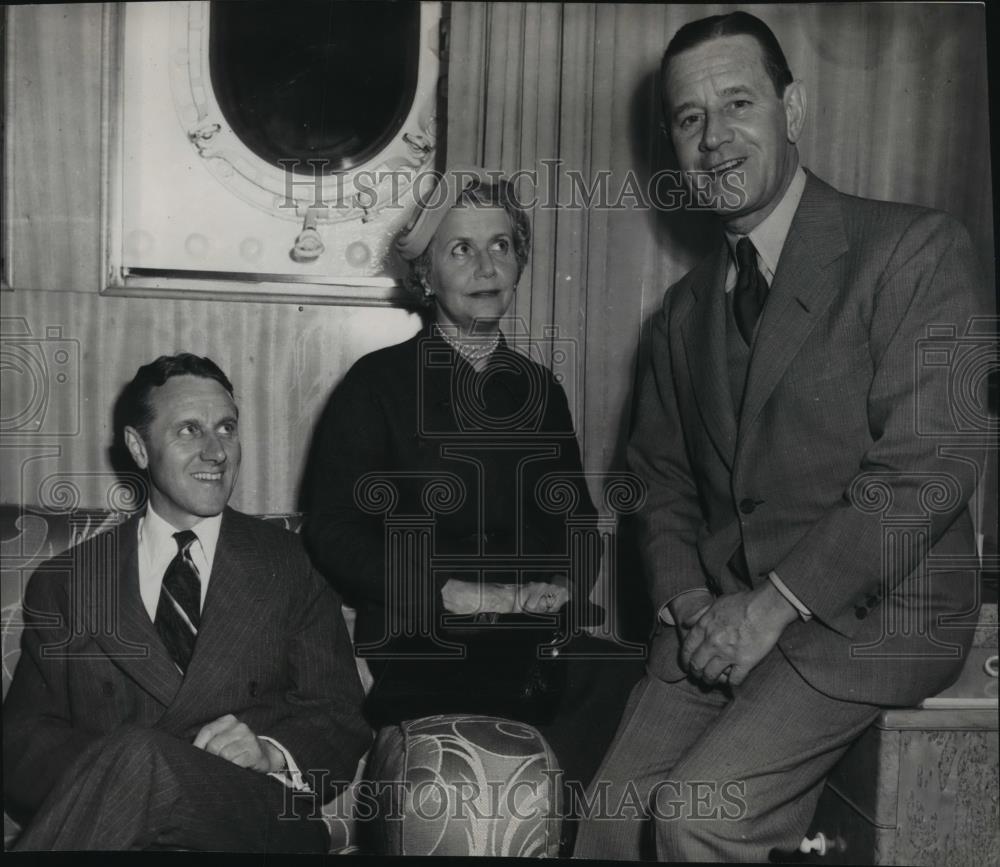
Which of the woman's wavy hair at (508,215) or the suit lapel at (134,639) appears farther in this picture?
the woman's wavy hair at (508,215)

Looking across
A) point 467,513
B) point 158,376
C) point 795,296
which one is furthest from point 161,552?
point 795,296

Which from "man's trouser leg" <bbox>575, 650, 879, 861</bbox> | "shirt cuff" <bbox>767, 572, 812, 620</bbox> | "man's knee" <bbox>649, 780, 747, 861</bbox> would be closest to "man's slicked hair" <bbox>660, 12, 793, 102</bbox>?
"shirt cuff" <bbox>767, 572, 812, 620</bbox>

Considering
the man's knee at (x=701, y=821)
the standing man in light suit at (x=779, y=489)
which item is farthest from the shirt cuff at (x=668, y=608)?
the man's knee at (x=701, y=821)

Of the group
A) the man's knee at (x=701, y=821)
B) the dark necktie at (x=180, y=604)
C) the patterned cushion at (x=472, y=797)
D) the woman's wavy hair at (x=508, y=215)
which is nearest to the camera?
the man's knee at (x=701, y=821)

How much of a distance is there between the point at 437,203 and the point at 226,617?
0.78 m

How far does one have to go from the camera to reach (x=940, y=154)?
1.69 m

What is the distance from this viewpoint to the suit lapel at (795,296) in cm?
141

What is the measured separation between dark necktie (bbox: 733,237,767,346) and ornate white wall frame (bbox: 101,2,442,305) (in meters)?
0.61

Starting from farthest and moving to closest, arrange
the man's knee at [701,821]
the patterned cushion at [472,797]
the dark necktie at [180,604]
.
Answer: the dark necktie at [180,604]
the patterned cushion at [472,797]
the man's knee at [701,821]

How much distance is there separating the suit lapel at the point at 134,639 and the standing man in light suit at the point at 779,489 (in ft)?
2.33

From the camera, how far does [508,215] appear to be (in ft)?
5.44

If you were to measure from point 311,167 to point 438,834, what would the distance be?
1.15m

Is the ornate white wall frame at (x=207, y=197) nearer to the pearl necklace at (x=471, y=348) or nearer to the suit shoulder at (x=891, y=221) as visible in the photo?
the pearl necklace at (x=471, y=348)

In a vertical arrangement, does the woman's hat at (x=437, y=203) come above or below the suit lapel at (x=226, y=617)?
above
